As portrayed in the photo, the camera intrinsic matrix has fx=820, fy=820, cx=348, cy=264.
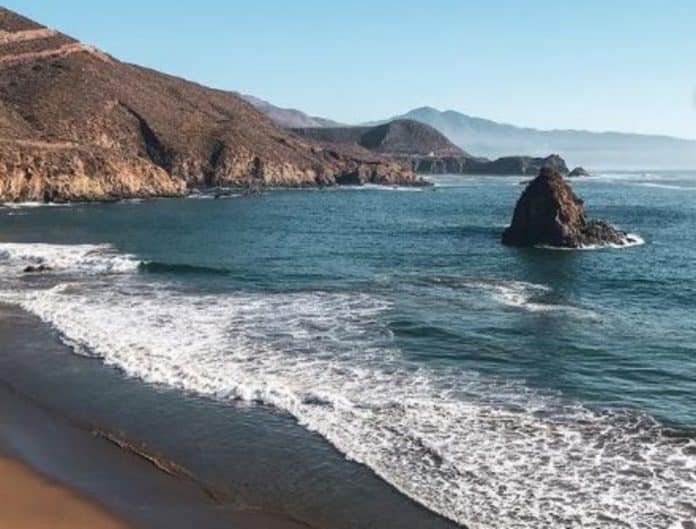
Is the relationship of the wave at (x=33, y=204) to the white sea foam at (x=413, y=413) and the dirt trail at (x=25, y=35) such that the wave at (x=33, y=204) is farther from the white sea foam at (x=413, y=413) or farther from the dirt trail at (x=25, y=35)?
the dirt trail at (x=25, y=35)

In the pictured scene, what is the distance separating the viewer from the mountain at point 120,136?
98.9 metres

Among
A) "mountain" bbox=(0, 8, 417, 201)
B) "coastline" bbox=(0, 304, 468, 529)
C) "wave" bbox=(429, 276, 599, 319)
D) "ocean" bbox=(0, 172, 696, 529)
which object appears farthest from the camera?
"mountain" bbox=(0, 8, 417, 201)

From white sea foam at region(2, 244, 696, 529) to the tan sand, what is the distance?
5.20 m

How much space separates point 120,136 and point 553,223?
286 feet

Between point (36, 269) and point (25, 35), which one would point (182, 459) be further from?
point (25, 35)

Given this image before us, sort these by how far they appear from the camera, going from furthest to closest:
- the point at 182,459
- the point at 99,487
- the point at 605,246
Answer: the point at 605,246, the point at 182,459, the point at 99,487

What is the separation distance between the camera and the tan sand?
14.0 meters

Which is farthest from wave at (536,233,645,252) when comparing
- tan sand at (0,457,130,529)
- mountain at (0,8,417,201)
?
mountain at (0,8,417,201)

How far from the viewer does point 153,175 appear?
110500 mm

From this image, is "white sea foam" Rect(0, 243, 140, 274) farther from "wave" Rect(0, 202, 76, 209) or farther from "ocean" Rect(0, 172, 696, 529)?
"wave" Rect(0, 202, 76, 209)

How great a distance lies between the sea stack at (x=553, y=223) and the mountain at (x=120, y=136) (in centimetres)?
5969

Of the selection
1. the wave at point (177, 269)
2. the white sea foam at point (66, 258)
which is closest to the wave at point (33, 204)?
the white sea foam at point (66, 258)

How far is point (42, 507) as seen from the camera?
1466 centimetres

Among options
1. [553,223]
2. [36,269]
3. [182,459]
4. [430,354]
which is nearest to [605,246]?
[553,223]
